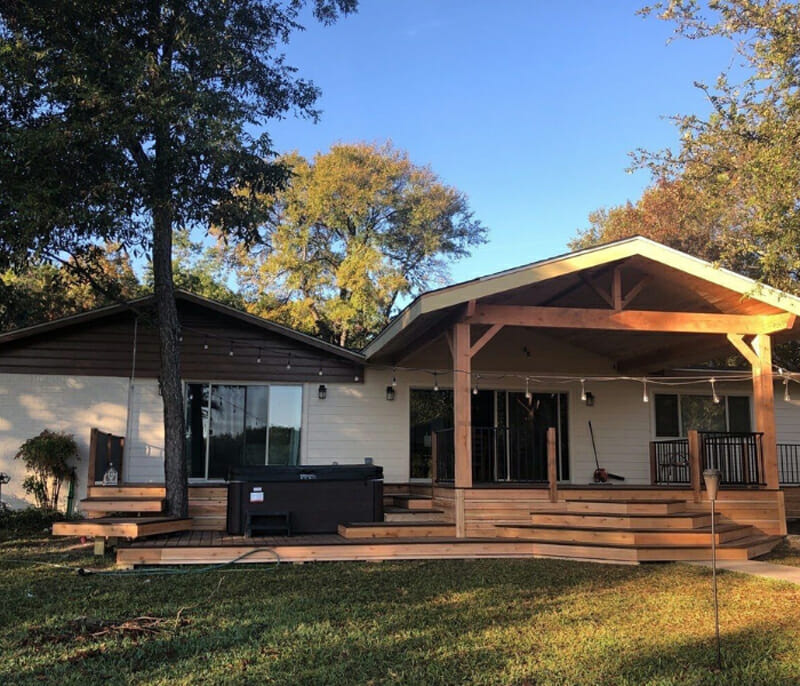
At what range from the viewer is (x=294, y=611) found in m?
4.96

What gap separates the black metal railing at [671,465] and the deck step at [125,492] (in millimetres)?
7406

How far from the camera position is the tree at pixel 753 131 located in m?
6.73

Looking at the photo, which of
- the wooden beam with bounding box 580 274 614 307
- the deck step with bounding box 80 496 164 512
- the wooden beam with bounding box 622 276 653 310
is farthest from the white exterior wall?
the wooden beam with bounding box 622 276 653 310

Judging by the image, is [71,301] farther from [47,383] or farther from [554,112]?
[554,112]

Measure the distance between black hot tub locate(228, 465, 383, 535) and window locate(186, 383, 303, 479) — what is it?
3014 millimetres

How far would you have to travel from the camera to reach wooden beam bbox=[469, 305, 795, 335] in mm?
8438

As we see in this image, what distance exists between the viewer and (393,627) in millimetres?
4559

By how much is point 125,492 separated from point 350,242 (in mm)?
16815

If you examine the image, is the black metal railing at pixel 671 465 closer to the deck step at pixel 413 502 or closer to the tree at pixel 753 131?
the tree at pixel 753 131

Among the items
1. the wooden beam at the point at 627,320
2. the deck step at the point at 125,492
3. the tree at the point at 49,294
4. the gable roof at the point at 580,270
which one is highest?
the tree at the point at 49,294

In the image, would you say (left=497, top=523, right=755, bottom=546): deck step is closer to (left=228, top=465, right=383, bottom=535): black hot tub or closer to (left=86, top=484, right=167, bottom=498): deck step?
(left=228, top=465, right=383, bottom=535): black hot tub

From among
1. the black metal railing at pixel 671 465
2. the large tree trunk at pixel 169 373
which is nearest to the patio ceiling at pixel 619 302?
the black metal railing at pixel 671 465

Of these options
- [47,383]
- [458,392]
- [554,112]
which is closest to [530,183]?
[554,112]

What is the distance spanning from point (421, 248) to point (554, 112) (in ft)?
36.3
